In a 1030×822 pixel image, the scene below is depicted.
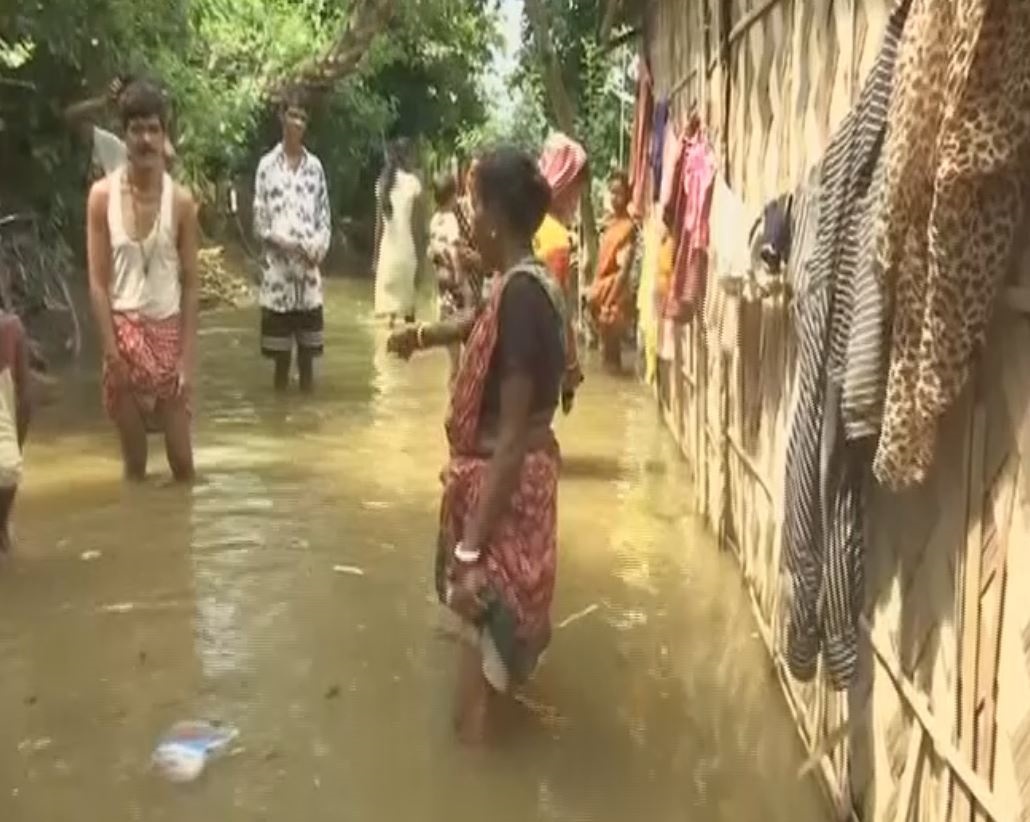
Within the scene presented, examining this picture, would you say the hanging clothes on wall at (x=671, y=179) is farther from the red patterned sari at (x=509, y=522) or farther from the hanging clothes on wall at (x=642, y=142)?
the red patterned sari at (x=509, y=522)

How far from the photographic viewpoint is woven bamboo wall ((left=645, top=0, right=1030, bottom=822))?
2.34 m

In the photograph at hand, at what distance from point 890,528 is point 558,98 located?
29.7ft

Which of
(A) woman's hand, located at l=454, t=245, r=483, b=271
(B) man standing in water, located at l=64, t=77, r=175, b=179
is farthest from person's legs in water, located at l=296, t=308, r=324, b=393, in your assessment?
(A) woman's hand, located at l=454, t=245, r=483, b=271

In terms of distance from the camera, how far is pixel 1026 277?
2289 mm

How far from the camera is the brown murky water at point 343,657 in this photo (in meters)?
3.68

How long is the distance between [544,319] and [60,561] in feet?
8.74

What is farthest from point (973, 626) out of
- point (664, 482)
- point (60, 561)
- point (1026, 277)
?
point (664, 482)

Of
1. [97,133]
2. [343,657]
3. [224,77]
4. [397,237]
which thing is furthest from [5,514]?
[224,77]

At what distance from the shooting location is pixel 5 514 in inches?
214

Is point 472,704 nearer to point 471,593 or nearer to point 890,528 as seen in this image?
point 471,593

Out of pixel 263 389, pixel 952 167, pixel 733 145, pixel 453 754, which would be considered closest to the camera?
pixel 952 167

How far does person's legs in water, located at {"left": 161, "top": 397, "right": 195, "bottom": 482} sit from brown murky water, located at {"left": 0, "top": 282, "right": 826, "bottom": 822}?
0.11 m

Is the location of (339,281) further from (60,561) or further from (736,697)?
(736,697)

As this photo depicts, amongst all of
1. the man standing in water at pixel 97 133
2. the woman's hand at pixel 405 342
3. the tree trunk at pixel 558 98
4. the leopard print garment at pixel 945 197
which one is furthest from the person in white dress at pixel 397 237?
the leopard print garment at pixel 945 197
